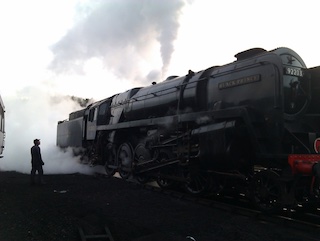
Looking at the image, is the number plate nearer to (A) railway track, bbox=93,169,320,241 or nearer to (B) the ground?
(A) railway track, bbox=93,169,320,241

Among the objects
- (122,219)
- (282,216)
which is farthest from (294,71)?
(122,219)

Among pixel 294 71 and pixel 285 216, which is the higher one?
pixel 294 71

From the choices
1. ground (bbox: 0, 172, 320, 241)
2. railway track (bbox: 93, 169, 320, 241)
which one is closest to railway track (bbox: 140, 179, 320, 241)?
railway track (bbox: 93, 169, 320, 241)

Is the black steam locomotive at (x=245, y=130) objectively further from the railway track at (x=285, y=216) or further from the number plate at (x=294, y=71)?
the railway track at (x=285, y=216)

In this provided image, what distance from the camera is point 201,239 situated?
191 inches

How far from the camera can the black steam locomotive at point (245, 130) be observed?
617 centimetres

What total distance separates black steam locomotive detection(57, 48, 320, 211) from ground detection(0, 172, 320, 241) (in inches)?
30.9

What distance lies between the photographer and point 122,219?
19.0ft

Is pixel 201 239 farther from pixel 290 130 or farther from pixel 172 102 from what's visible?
pixel 172 102

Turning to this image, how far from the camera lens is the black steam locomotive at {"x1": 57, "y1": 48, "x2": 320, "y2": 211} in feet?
20.2

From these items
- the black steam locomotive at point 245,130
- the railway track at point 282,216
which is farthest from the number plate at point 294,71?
the railway track at point 282,216

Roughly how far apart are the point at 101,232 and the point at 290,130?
3852 mm

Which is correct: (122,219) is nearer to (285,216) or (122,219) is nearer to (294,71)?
(285,216)

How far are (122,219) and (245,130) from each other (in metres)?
2.94
